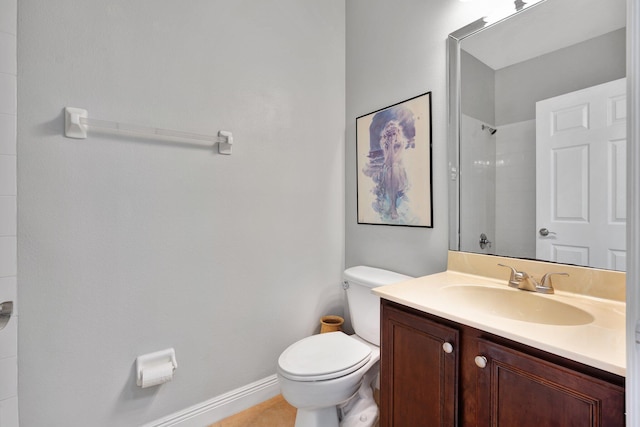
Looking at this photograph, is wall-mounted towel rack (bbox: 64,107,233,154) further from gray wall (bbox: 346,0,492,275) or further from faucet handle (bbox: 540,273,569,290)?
faucet handle (bbox: 540,273,569,290)

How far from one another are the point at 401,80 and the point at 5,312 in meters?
2.02

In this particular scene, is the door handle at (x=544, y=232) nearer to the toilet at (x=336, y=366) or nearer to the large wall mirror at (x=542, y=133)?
the large wall mirror at (x=542, y=133)

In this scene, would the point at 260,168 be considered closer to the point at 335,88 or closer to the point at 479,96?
the point at 335,88

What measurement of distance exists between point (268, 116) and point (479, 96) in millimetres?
1113

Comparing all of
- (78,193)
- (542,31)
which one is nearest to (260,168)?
(78,193)

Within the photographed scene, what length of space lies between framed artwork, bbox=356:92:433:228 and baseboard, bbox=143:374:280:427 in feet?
3.84

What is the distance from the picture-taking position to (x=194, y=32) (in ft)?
4.71

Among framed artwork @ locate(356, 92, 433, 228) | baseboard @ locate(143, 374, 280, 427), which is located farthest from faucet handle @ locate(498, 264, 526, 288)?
baseboard @ locate(143, 374, 280, 427)

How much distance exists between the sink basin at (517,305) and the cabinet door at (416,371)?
0.25 metres

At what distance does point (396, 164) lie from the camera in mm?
1649

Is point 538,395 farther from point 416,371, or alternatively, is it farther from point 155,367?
point 155,367

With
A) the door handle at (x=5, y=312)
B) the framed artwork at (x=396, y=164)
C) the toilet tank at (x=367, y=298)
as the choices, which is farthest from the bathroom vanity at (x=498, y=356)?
the door handle at (x=5, y=312)

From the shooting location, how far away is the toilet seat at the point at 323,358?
1204 mm

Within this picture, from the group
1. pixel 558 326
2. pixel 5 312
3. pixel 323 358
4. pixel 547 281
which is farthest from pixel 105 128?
pixel 547 281
